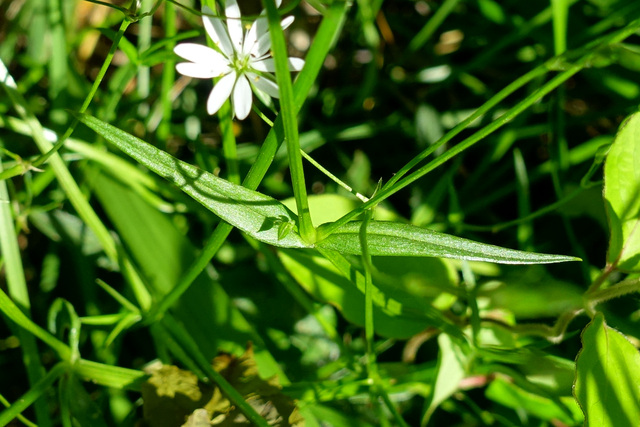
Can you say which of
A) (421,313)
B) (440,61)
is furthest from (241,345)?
(440,61)

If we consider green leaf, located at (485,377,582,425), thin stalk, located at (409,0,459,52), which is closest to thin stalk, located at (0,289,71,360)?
green leaf, located at (485,377,582,425)

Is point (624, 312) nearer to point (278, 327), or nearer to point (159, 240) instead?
point (278, 327)

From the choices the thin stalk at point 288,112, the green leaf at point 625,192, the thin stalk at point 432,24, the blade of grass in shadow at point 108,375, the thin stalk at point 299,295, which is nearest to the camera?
the thin stalk at point 288,112

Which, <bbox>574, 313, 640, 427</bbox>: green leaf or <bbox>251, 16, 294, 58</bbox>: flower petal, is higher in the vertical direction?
<bbox>251, 16, 294, 58</bbox>: flower petal

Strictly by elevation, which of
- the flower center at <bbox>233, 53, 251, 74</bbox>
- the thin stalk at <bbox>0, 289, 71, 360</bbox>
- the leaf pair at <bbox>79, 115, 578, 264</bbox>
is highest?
the flower center at <bbox>233, 53, 251, 74</bbox>

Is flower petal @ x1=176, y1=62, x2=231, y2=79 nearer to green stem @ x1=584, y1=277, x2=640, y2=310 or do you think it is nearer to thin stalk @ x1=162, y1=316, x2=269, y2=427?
thin stalk @ x1=162, y1=316, x2=269, y2=427

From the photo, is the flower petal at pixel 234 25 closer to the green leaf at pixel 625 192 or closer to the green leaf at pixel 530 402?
the green leaf at pixel 625 192

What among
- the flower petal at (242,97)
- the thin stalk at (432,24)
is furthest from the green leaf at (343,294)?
the thin stalk at (432,24)
